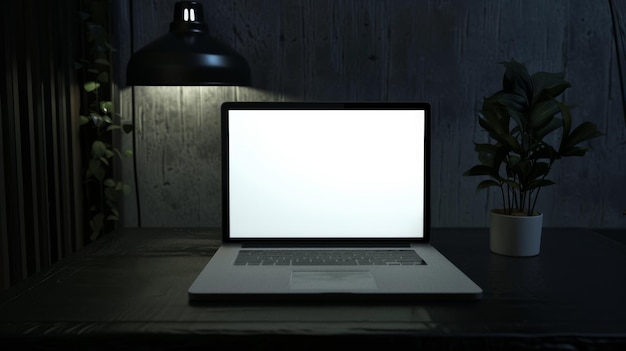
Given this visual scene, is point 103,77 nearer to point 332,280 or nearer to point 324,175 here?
point 324,175

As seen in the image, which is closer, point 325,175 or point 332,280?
point 332,280

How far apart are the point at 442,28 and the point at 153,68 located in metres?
0.68

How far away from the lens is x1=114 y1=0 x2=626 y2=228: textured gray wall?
1388 millimetres

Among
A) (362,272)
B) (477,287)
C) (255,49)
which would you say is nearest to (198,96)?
(255,49)

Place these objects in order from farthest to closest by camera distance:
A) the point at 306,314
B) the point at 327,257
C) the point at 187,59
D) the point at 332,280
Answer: the point at 187,59 → the point at 327,257 → the point at 332,280 → the point at 306,314

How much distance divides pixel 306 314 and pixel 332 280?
12cm

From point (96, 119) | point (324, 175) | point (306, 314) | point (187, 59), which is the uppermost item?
point (187, 59)

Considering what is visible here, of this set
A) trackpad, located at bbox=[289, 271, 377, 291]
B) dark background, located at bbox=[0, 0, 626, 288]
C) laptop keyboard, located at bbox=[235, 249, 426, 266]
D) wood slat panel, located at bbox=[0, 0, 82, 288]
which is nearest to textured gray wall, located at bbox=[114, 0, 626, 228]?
dark background, located at bbox=[0, 0, 626, 288]

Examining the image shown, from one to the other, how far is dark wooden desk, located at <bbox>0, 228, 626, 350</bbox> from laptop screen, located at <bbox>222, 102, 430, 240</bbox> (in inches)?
6.7

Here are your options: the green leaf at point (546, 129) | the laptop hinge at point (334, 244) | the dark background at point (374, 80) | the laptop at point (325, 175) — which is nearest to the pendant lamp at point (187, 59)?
the laptop at point (325, 175)

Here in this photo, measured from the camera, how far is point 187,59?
113 cm

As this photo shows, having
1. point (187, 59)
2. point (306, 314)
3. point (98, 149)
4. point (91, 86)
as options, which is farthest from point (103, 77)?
point (306, 314)

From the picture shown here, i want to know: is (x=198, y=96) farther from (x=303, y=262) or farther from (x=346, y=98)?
(x=303, y=262)

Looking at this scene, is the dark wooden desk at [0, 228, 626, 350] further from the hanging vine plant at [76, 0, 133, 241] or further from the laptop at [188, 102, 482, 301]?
the hanging vine plant at [76, 0, 133, 241]
